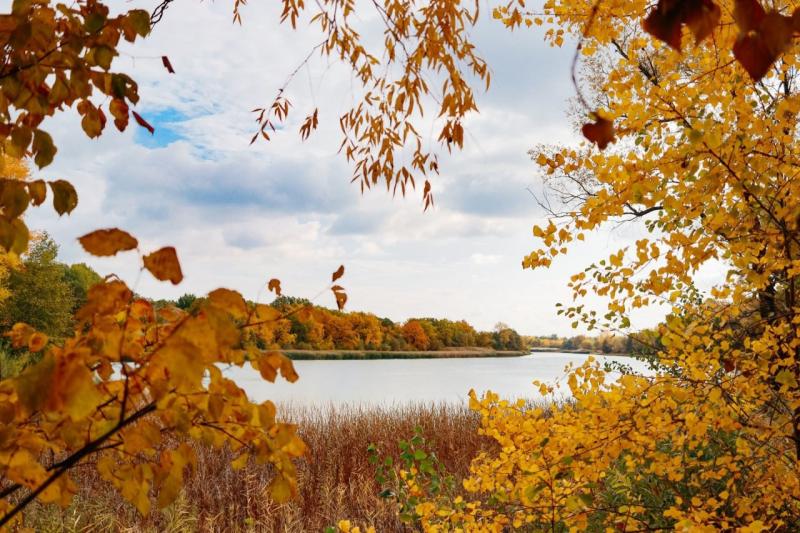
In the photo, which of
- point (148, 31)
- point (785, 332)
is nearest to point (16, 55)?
point (148, 31)

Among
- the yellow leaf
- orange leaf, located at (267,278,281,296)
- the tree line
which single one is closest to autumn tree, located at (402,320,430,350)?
the tree line

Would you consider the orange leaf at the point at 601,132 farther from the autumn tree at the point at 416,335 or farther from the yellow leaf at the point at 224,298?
the autumn tree at the point at 416,335

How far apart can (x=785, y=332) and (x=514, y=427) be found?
1.34m

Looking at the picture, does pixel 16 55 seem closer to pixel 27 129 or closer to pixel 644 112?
pixel 27 129

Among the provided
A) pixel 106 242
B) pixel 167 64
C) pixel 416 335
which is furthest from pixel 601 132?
pixel 416 335

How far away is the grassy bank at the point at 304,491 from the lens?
4.59 m

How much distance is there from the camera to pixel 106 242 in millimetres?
1018

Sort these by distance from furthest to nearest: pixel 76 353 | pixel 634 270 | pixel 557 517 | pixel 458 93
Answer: pixel 458 93, pixel 557 517, pixel 634 270, pixel 76 353

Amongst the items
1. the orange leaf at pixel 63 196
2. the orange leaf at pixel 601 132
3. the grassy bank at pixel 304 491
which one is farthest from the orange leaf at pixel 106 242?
the grassy bank at pixel 304 491

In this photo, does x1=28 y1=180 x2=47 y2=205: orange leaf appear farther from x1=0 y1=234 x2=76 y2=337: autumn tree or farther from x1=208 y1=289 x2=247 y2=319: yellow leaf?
x1=0 y1=234 x2=76 y2=337: autumn tree

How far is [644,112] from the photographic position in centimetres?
244

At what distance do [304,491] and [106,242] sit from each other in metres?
5.26

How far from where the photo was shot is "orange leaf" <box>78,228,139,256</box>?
1011 millimetres

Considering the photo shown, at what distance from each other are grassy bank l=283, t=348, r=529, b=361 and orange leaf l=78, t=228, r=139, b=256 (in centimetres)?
3396
